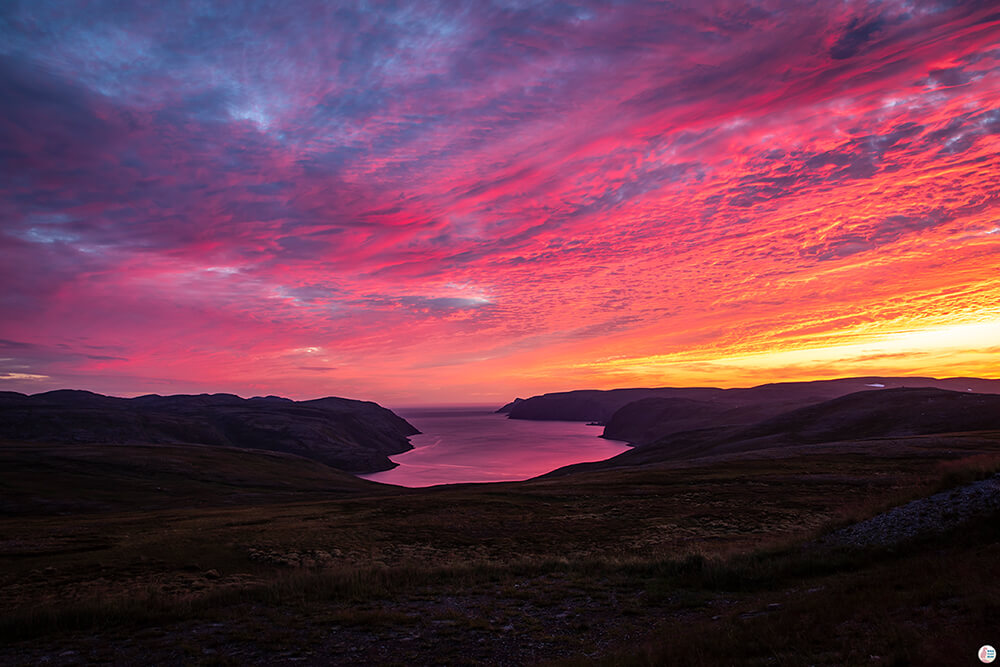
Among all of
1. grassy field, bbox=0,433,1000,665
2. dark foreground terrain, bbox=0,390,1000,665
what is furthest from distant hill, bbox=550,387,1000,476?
grassy field, bbox=0,433,1000,665

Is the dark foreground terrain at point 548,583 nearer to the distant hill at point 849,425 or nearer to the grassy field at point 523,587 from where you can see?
the grassy field at point 523,587

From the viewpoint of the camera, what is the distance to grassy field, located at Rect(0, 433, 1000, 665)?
37.8 feet

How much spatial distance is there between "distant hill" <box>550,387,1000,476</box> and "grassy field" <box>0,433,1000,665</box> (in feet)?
215

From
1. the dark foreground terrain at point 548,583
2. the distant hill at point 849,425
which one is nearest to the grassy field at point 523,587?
the dark foreground terrain at point 548,583

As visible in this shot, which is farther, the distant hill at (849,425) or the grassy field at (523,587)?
the distant hill at (849,425)

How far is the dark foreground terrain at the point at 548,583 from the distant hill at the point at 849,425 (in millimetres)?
62245

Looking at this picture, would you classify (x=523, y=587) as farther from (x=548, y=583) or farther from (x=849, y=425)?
(x=849, y=425)

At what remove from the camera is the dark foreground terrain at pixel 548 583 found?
11.6m

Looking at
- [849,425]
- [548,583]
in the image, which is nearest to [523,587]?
[548,583]

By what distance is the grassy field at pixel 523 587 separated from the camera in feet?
37.8

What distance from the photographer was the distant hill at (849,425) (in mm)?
96312

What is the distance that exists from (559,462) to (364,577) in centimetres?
18425

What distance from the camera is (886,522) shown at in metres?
18.2

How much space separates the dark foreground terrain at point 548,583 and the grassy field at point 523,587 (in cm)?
10
